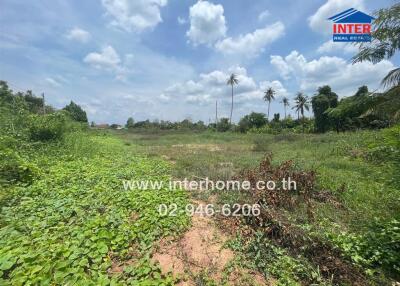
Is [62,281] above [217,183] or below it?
below

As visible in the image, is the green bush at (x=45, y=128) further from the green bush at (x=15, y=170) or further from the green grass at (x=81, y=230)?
the green grass at (x=81, y=230)

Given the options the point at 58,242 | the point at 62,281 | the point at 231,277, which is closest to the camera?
the point at 62,281

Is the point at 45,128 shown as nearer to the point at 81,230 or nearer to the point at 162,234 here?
the point at 81,230

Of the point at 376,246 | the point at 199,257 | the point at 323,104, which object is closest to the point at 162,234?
the point at 199,257

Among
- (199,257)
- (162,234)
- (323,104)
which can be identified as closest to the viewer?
(199,257)

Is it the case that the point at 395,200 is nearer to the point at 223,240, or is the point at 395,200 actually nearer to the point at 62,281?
the point at 223,240

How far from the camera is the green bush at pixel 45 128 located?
337 inches

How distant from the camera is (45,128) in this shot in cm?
869

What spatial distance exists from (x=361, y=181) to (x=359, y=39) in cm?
328

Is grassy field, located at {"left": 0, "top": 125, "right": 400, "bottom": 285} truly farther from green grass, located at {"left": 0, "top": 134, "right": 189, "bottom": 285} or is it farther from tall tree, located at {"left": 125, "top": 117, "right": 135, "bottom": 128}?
tall tree, located at {"left": 125, "top": 117, "right": 135, "bottom": 128}

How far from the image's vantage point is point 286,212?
3732 millimetres

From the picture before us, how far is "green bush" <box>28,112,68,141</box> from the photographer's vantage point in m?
8.55

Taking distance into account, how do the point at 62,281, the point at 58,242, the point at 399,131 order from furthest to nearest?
the point at 58,242, the point at 399,131, the point at 62,281

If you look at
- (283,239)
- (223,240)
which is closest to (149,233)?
(223,240)
